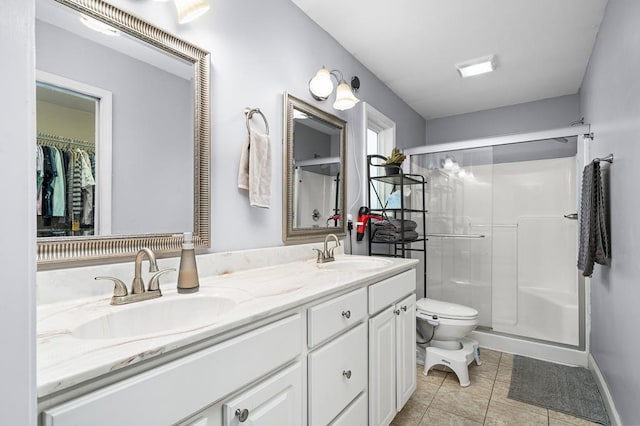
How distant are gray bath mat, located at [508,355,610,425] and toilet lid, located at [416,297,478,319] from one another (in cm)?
51

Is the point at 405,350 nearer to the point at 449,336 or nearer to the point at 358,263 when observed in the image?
the point at 358,263

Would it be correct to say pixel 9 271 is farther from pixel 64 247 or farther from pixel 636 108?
pixel 636 108

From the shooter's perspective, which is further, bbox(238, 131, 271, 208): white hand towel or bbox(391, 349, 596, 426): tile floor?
bbox(391, 349, 596, 426): tile floor

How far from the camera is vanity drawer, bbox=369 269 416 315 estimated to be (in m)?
1.50

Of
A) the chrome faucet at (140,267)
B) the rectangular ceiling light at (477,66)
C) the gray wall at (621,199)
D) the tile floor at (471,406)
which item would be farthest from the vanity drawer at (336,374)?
the rectangular ceiling light at (477,66)

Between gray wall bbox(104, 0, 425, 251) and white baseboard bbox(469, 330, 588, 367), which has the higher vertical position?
gray wall bbox(104, 0, 425, 251)

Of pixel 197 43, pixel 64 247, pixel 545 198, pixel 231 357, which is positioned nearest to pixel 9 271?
pixel 231 357

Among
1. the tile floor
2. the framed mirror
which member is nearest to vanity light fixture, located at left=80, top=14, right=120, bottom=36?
the framed mirror

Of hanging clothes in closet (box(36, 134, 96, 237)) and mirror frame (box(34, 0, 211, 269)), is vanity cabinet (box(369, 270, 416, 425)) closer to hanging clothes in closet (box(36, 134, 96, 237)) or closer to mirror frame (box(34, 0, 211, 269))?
mirror frame (box(34, 0, 211, 269))

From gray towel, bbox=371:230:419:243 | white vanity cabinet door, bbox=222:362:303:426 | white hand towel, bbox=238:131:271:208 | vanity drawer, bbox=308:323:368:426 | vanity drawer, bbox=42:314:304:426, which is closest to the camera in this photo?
vanity drawer, bbox=42:314:304:426

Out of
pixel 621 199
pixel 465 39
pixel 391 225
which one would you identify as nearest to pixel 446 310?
pixel 391 225

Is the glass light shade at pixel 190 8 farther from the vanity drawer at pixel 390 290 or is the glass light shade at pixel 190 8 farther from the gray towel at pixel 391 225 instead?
the gray towel at pixel 391 225

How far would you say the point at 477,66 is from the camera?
2.61 m

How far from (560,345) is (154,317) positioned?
3.06 m
